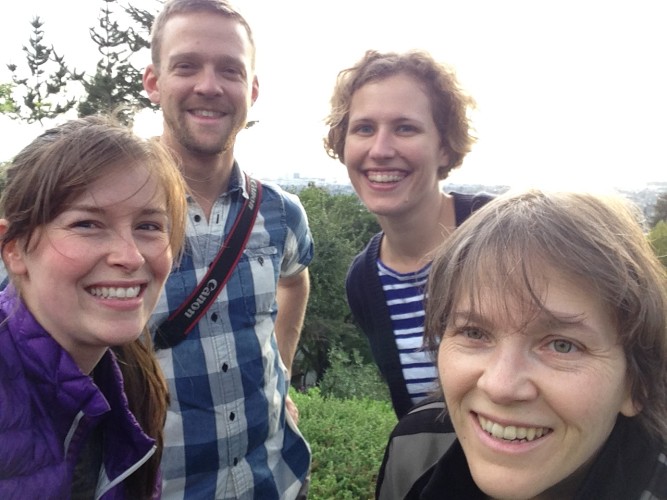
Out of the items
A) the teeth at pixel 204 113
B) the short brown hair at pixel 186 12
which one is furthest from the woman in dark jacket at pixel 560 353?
the short brown hair at pixel 186 12

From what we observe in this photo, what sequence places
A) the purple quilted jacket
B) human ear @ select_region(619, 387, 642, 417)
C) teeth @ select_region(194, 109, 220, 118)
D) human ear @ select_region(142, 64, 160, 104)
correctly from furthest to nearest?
human ear @ select_region(142, 64, 160, 104) < teeth @ select_region(194, 109, 220, 118) < the purple quilted jacket < human ear @ select_region(619, 387, 642, 417)

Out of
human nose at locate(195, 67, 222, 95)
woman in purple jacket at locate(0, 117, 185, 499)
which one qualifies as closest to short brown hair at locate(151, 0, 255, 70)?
human nose at locate(195, 67, 222, 95)

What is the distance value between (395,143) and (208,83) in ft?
3.07

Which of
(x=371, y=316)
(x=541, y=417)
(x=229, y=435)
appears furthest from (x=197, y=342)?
(x=541, y=417)

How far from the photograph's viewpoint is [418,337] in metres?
2.83

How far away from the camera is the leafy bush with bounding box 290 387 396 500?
13.3 feet

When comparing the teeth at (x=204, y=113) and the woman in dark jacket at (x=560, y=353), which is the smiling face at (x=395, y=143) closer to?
the teeth at (x=204, y=113)

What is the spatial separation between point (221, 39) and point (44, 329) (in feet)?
5.71

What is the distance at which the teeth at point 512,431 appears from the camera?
145cm

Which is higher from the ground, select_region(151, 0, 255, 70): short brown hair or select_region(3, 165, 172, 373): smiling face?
select_region(151, 0, 255, 70): short brown hair

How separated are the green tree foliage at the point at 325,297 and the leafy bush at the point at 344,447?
8.09 meters

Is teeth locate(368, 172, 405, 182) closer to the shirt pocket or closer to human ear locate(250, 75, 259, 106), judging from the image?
the shirt pocket

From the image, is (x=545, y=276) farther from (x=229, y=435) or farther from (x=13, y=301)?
(x=229, y=435)

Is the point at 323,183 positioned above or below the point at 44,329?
below
